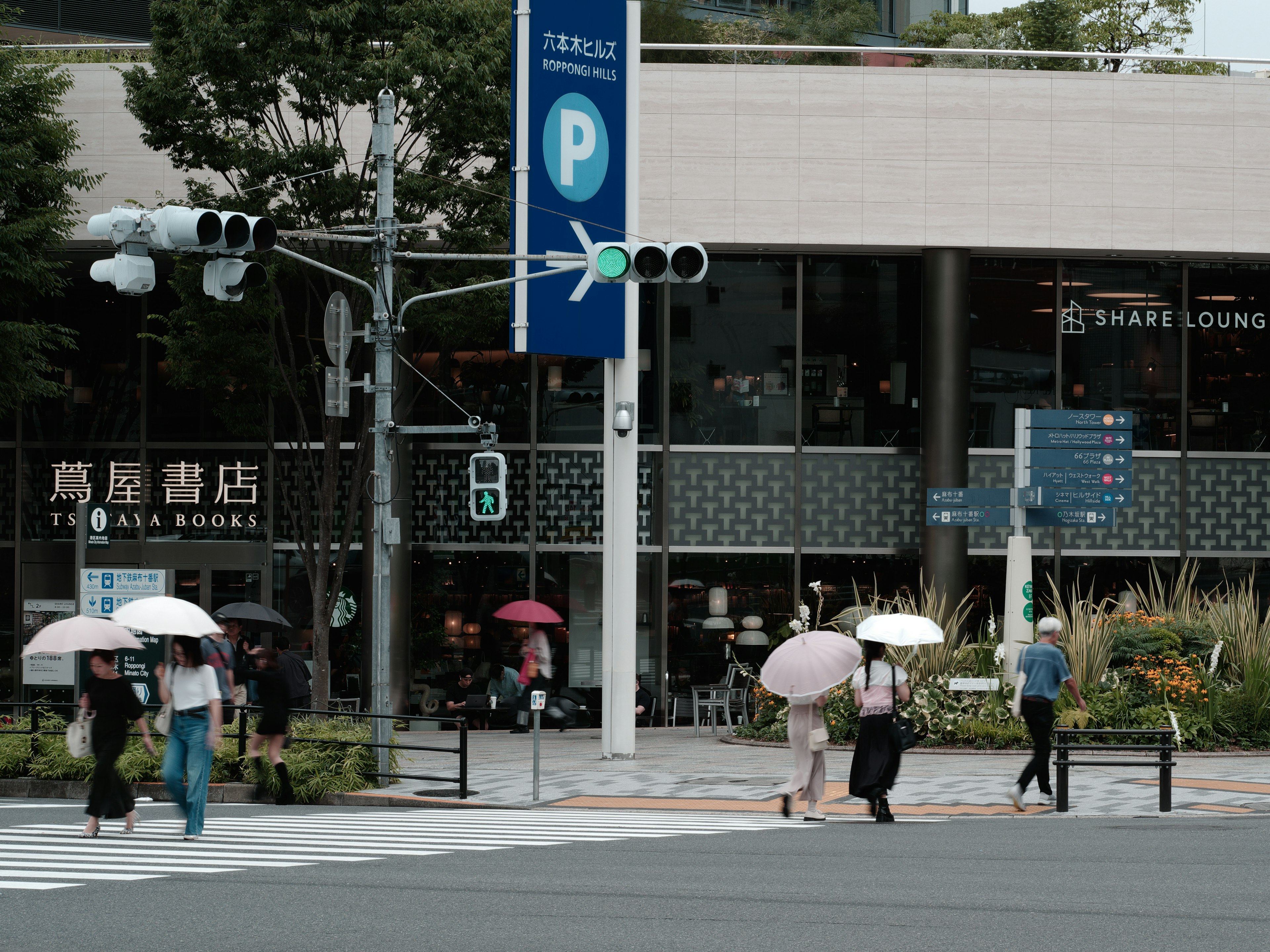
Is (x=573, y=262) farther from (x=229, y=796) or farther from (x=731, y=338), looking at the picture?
(x=229, y=796)

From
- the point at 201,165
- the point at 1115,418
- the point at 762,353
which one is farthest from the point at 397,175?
the point at 1115,418

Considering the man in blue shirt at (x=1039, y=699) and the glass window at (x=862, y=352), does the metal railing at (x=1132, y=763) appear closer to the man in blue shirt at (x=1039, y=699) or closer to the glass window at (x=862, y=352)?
the man in blue shirt at (x=1039, y=699)

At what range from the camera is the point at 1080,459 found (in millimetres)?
20500

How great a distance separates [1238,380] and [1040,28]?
12.2 metres

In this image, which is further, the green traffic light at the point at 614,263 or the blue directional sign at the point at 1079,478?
the blue directional sign at the point at 1079,478

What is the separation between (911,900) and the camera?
8945mm

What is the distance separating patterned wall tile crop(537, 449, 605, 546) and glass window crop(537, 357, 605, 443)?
1.13 feet

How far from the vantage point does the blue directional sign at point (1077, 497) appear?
2025 cm

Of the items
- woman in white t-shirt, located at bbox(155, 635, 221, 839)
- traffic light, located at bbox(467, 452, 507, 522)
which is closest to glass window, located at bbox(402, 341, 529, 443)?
traffic light, located at bbox(467, 452, 507, 522)

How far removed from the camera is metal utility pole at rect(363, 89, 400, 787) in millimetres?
16766

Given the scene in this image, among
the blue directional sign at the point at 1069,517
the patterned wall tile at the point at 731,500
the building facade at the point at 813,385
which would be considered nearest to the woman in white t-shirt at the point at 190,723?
the blue directional sign at the point at 1069,517

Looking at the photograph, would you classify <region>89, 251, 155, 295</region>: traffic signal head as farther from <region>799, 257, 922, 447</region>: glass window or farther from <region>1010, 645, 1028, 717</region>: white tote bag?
<region>799, 257, 922, 447</region>: glass window

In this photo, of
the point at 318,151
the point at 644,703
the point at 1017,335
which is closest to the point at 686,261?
the point at 318,151

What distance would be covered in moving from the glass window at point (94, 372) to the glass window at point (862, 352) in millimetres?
12021
